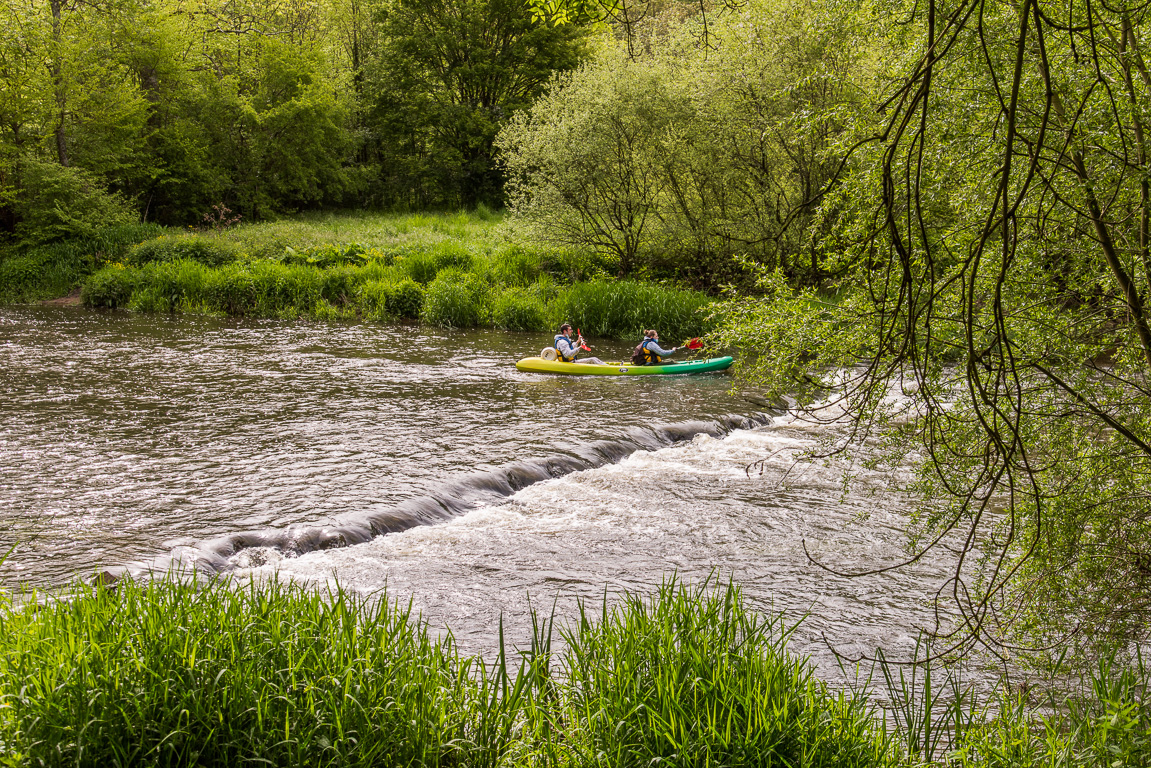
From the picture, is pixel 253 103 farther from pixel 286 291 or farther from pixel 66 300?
pixel 286 291

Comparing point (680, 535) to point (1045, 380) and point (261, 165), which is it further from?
point (261, 165)

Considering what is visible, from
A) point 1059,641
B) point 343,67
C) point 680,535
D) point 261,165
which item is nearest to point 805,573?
→ point 680,535

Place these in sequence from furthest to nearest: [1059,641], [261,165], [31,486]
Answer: [261,165] < [31,486] < [1059,641]

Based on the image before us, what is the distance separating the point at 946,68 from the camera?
4660mm

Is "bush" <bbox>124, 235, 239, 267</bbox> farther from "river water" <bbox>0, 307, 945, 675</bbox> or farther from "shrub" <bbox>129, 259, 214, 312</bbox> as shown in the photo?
"river water" <bbox>0, 307, 945, 675</bbox>

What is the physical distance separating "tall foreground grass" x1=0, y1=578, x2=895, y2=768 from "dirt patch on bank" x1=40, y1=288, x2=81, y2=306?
21449 millimetres

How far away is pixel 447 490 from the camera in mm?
8117

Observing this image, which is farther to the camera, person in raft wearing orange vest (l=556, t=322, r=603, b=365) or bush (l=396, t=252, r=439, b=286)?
bush (l=396, t=252, r=439, b=286)

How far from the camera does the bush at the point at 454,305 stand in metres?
19.2

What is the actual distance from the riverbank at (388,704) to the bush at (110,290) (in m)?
20.2

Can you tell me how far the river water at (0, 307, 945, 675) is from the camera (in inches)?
241

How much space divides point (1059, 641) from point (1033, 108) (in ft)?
9.62

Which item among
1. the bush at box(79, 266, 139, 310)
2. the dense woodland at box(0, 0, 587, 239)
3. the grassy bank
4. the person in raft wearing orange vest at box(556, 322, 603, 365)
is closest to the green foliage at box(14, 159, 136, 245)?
the dense woodland at box(0, 0, 587, 239)

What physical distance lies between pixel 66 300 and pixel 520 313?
12805 millimetres
